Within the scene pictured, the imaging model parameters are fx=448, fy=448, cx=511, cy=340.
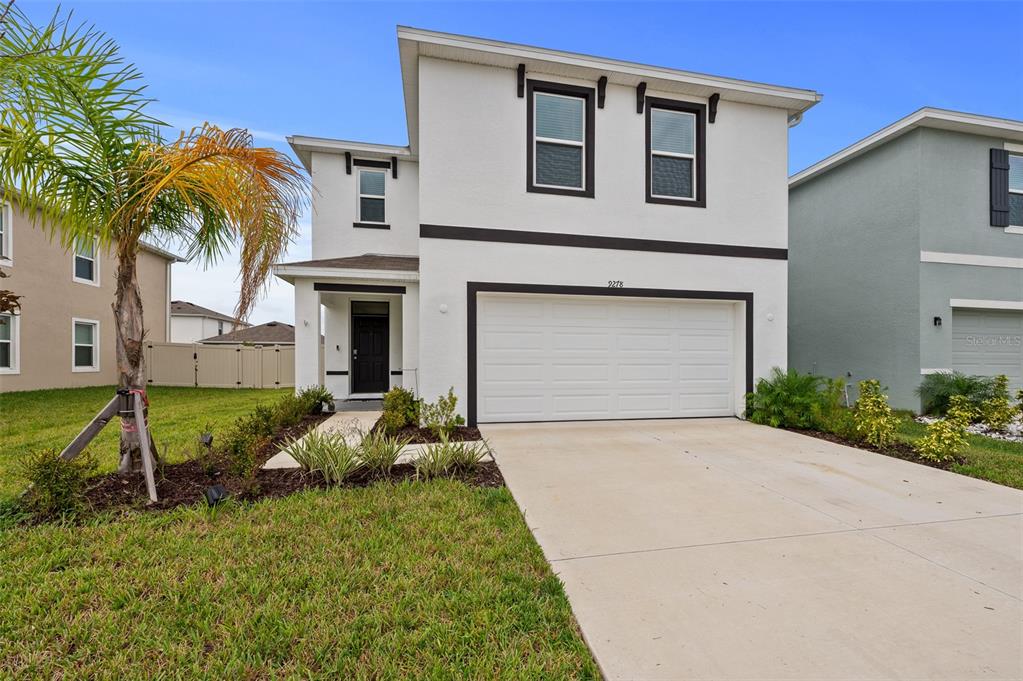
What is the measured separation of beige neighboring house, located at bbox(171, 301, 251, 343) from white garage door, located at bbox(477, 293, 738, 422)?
97.6ft

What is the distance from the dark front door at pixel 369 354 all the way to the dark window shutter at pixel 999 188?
13.8 meters

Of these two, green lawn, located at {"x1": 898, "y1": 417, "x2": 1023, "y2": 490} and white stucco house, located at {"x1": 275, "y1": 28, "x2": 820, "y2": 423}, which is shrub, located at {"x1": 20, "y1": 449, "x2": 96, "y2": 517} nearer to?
white stucco house, located at {"x1": 275, "y1": 28, "x2": 820, "y2": 423}

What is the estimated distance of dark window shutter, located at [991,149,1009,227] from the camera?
31.7 feet

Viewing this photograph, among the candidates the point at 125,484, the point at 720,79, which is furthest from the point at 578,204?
the point at 125,484

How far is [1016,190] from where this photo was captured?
9.91 metres

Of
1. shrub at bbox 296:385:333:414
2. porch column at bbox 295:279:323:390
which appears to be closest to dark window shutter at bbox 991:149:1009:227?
porch column at bbox 295:279:323:390

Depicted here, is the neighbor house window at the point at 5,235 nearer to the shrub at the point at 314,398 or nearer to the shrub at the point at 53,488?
the shrub at the point at 314,398

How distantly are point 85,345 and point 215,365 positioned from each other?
3320 millimetres

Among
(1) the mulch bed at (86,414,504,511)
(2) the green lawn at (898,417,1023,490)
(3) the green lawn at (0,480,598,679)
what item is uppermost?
(1) the mulch bed at (86,414,504,511)

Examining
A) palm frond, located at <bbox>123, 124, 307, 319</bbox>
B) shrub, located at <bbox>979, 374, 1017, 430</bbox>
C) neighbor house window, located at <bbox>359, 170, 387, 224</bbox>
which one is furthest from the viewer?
neighbor house window, located at <bbox>359, 170, 387, 224</bbox>

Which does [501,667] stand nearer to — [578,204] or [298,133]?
[578,204]

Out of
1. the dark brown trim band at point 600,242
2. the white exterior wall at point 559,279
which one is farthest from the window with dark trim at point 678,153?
the white exterior wall at point 559,279

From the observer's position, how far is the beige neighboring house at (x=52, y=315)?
36.7 feet

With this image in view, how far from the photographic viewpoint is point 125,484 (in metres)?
4.06
